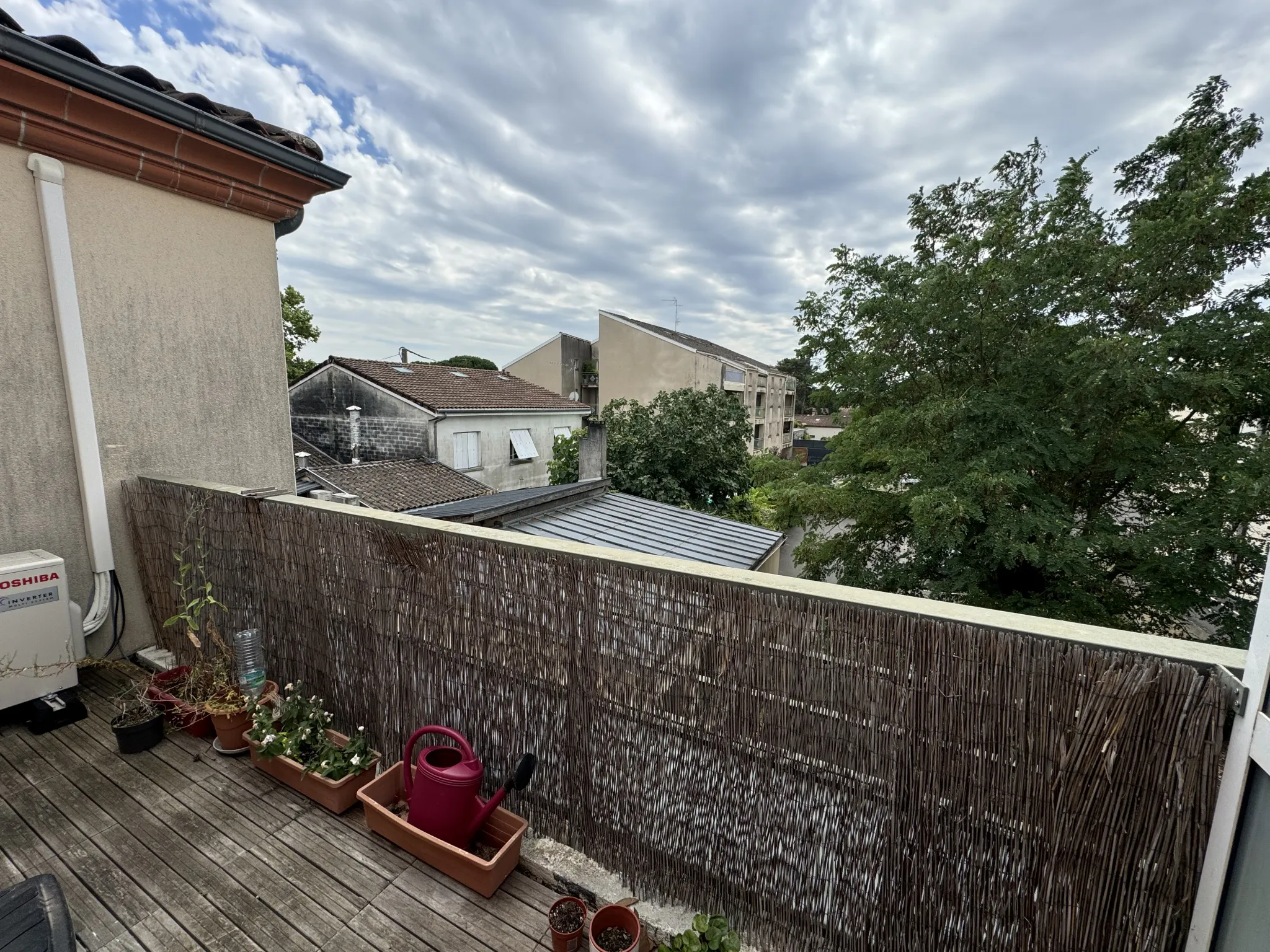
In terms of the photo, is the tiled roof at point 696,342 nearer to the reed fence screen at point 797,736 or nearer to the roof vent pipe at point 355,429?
the roof vent pipe at point 355,429

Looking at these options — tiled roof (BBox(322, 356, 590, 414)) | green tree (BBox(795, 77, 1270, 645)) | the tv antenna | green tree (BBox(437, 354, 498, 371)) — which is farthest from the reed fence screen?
green tree (BBox(437, 354, 498, 371))

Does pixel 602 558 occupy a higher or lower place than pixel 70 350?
lower

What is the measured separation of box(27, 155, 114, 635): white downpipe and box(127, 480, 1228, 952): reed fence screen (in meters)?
1.61

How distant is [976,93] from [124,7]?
7359 mm

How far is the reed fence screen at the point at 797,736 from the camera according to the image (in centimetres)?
118

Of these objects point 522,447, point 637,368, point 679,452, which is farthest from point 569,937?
point 637,368

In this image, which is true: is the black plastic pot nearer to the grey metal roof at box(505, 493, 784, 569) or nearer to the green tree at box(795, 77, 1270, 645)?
the grey metal roof at box(505, 493, 784, 569)

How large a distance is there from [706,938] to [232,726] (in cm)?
236

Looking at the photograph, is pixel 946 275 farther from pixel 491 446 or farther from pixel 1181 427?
pixel 491 446

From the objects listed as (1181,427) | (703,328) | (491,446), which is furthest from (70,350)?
(703,328)

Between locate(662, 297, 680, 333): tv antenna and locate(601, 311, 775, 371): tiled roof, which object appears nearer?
locate(601, 311, 775, 371): tiled roof

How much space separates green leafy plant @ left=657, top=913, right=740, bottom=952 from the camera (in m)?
1.60

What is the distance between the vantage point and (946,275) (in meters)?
7.31

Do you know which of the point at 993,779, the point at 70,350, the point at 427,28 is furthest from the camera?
the point at 427,28
